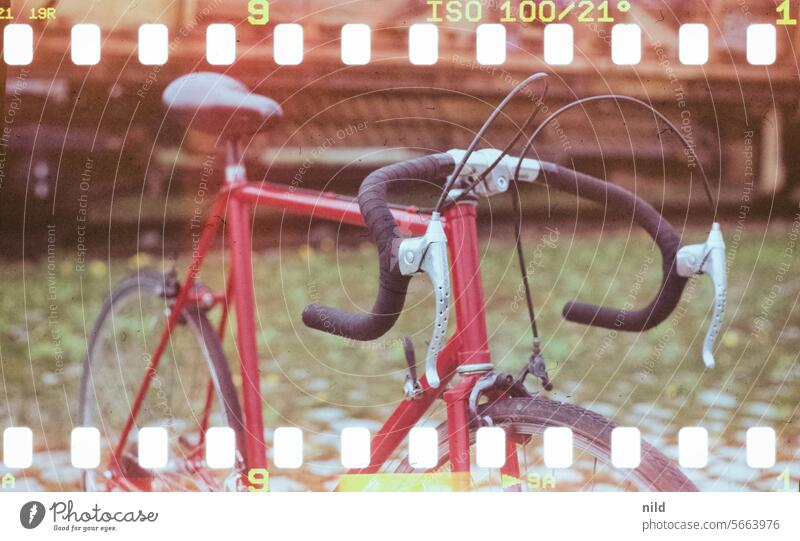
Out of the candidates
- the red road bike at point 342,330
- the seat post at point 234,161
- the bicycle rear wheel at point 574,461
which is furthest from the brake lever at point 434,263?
the seat post at point 234,161

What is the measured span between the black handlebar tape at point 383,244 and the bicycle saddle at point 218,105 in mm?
342

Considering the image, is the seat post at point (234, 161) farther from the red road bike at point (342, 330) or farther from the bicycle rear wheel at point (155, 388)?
the bicycle rear wheel at point (155, 388)

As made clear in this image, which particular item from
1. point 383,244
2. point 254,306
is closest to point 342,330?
point 383,244

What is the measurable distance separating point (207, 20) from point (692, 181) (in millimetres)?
886

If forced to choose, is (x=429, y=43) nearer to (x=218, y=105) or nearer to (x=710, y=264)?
(x=218, y=105)

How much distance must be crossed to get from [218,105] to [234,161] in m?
0.10

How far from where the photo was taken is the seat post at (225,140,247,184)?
6.43 ft

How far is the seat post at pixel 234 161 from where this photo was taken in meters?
1.96

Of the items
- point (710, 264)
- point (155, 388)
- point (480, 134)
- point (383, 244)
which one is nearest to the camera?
point (383, 244)

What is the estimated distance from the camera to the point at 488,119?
1.93 metres

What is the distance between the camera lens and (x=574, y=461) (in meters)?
1.90

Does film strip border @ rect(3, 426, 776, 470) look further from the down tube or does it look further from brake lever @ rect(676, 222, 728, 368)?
brake lever @ rect(676, 222, 728, 368)

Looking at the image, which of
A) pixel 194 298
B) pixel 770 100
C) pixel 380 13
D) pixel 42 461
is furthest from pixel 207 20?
pixel 770 100

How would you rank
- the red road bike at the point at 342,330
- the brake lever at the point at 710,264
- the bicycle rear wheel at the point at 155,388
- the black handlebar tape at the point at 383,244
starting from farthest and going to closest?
the bicycle rear wheel at the point at 155,388 < the brake lever at the point at 710,264 < the red road bike at the point at 342,330 < the black handlebar tape at the point at 383,244
